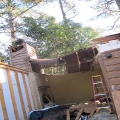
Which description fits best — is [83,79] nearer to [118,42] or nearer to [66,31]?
[66,31]

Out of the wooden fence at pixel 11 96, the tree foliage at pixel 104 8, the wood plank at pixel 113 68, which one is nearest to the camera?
the wooden fence at pixel 11 96

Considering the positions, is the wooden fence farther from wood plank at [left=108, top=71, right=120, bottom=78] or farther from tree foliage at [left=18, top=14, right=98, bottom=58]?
tree foliage at [left=18, top=14, right=98, bottom=58]

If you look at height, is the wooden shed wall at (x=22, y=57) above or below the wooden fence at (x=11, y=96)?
above

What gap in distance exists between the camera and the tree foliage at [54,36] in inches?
516

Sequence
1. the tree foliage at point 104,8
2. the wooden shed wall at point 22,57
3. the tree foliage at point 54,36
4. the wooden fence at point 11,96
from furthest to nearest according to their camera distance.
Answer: the tree foliage at point 54,36 → the wooden shed wall at point 22,57 → the tree foliage at point 104,8 → the wooden fence at point 11,96

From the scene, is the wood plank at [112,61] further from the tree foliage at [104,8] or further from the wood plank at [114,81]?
the tree foliage at [104,8]

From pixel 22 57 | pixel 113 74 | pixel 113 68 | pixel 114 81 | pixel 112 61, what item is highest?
pixel 22 57

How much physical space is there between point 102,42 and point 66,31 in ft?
30.0

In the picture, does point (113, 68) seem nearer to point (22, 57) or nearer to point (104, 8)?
point (104, 8)

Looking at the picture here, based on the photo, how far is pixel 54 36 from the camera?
527 inches

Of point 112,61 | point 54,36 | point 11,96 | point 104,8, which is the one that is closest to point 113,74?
point 112,61

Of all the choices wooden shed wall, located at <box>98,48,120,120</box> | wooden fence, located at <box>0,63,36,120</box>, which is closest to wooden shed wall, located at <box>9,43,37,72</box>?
wooden fence, located at <box>0,63,36,120</box>

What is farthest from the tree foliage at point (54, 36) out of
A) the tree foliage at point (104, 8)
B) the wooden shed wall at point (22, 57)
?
the tree foliage at point (104, 8)

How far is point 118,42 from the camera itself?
441 cm
